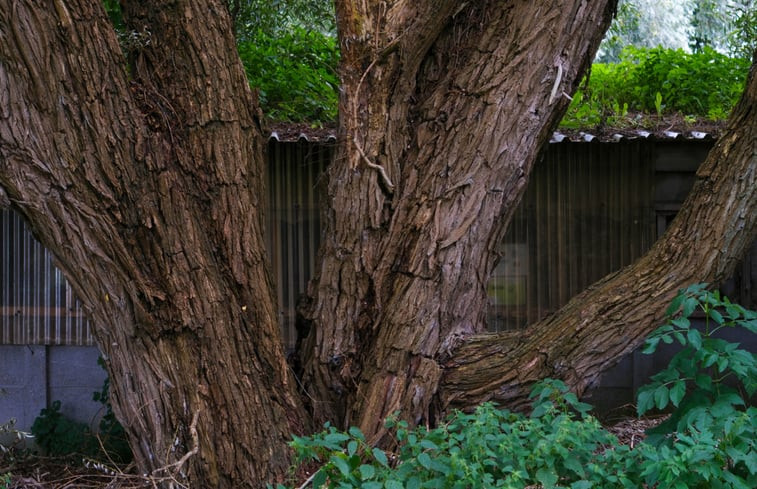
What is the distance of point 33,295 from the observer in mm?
7395

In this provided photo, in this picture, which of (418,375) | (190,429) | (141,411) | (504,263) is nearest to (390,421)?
(418,375)

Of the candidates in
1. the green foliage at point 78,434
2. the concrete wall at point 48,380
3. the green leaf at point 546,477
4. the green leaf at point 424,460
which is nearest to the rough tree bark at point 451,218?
the green leaf at point 424,460

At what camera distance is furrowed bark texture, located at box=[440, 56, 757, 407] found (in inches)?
165

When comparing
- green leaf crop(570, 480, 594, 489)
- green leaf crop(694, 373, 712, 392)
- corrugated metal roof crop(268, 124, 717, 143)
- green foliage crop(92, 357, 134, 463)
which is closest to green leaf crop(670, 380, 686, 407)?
green leaf crop(694, 373, 712, 392)

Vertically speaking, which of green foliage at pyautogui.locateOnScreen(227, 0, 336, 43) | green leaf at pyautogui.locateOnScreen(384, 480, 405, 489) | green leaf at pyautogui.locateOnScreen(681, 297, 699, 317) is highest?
green foliage at pyautogui.locateOnScreen(227, 0, 336, 43)

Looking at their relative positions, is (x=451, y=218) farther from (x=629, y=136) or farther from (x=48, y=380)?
(x=48, y=380)

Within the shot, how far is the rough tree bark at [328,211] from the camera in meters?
3.74

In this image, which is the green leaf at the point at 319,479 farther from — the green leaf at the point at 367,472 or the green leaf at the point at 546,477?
the green leaf at the point at 546,477

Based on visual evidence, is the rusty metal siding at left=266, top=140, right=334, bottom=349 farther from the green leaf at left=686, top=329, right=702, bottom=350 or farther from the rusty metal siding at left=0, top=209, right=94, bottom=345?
the green leaf at left=686, top=329, right=702, bottom=350

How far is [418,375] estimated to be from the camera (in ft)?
14.1

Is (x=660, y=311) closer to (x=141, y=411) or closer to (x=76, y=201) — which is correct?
(x=141, y=411)

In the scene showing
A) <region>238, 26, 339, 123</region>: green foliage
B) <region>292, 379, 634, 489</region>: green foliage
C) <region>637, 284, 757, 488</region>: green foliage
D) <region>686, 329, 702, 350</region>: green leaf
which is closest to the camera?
<region>637, 284, 757, 488</region>: green foliage

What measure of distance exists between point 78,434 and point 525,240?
442 cm

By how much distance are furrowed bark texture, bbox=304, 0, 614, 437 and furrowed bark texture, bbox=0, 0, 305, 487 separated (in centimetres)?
43
